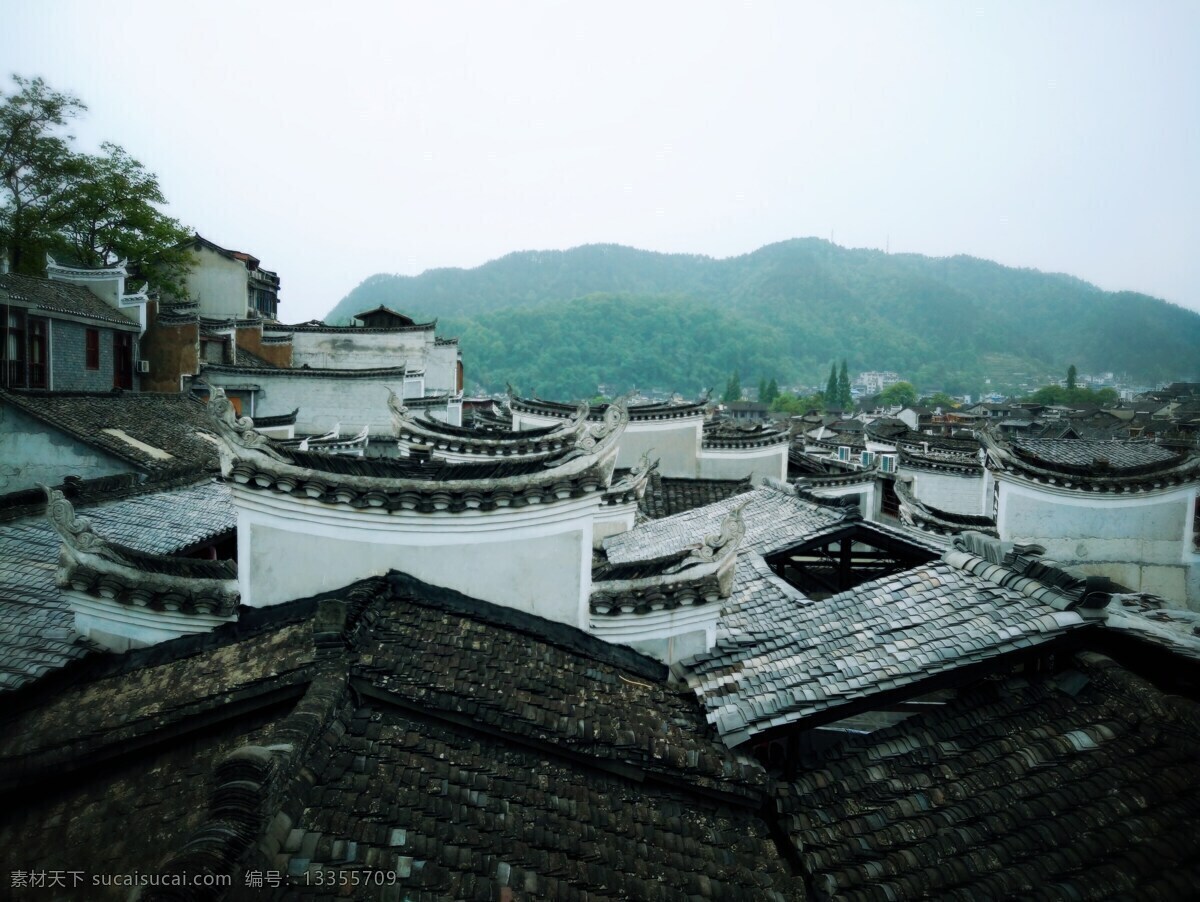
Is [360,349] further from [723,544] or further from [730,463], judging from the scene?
[723,544]

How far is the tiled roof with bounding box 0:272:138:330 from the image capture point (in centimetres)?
2134

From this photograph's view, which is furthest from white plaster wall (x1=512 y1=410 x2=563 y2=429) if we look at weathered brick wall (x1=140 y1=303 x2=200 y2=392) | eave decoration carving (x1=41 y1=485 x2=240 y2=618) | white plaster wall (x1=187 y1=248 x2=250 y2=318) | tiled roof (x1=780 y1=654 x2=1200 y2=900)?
white plaster wall (x1=187 y1=248 x2=250 y2=318)

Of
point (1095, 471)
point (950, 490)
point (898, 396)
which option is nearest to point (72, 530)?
point (1095, 471)

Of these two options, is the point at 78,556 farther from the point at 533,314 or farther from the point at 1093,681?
the point at 533,314

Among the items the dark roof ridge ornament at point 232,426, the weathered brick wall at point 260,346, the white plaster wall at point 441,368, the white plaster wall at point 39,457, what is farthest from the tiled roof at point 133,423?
the white plaster wall at point 441,368

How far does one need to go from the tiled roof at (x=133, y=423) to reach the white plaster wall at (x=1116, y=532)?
60.1ft

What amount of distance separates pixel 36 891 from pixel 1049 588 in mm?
8522

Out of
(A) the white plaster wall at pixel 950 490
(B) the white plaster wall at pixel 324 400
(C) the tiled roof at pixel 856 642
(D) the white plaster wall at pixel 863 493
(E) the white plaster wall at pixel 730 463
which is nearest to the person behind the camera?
(C) the tiled roof at pixel 856 642

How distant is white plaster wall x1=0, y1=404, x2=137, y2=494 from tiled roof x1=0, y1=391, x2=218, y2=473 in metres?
0.24

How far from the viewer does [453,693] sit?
6102 millimetres

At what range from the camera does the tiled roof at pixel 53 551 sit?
7.54 m

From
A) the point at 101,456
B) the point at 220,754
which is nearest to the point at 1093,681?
the point at 220,754

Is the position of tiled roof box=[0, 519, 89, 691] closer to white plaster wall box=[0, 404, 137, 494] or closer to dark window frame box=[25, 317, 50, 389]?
white plaster wall box=[0, 404, 137, 494]

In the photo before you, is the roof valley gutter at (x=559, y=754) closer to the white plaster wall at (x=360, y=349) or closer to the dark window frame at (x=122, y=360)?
the dark window frame at (x=122, y=360)
